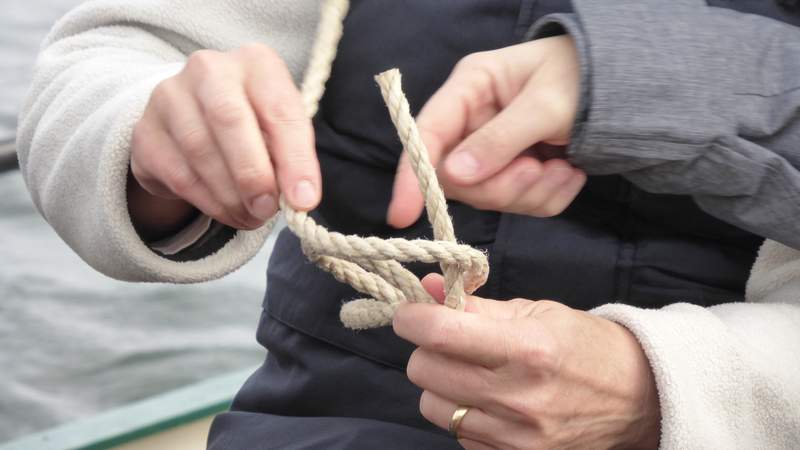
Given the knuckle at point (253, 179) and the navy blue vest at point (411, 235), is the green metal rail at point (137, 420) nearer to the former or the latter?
the navy blue vest at point (411, 235)

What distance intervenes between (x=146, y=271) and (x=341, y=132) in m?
0.17

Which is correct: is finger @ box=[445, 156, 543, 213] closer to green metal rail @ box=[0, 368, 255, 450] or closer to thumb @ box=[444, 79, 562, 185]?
thumb @ box=[444, 79, 562, 185]

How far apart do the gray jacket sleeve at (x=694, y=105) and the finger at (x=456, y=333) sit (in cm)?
11

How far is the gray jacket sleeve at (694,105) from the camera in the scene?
0.53 m

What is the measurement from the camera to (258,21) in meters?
0.74

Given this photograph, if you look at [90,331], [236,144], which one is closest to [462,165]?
[236,144]

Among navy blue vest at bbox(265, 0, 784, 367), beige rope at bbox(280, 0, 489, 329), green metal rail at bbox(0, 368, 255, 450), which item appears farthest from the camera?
green metal rail at bbox(0, 368, 255, 450)

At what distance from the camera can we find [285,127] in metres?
0.51

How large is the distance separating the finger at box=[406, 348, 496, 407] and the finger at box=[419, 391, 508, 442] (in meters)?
0.01

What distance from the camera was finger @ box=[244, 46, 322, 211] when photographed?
49cm

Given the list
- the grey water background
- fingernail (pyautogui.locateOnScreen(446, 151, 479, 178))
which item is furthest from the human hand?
the grey water background

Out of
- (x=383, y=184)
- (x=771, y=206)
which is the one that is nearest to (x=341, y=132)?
(x=383, y=184)

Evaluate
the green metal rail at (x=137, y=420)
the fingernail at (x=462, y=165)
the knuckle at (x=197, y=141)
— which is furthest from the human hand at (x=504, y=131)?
the green metal rail at (x=137, y=420)

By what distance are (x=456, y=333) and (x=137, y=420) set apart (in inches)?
25.3
